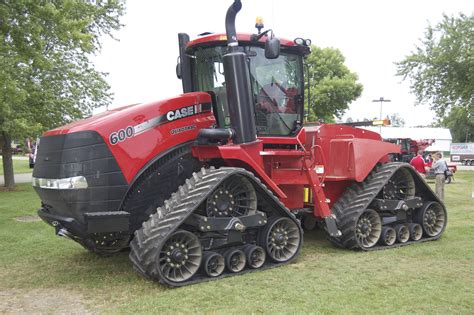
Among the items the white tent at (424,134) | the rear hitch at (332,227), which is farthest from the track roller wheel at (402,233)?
the white tent at (424,134)

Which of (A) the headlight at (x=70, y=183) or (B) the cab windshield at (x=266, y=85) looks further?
(B) the cab windshield at (x=266, y=85)

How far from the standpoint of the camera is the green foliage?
32.4 ft

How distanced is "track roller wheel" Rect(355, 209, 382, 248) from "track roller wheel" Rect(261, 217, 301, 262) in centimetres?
122

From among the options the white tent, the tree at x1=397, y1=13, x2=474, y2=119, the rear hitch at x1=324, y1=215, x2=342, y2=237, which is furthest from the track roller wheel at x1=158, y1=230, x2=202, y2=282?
Answer: the white tent

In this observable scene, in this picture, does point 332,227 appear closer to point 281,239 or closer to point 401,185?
point 281,239

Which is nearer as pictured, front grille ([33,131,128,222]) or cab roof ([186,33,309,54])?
front grille ([33,131,128,222])

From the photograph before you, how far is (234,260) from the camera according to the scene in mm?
5730

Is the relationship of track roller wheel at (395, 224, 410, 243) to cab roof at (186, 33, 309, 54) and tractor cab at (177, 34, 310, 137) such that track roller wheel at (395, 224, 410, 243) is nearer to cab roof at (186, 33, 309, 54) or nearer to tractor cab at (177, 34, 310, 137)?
tractor cab at (177, 34, 310, 137)

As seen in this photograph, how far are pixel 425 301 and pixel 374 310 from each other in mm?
A: 642

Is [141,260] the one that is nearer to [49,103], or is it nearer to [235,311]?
[235,311]

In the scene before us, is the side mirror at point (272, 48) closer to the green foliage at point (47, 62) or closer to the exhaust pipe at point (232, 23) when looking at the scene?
the exhaust pipe at point (232, 23)

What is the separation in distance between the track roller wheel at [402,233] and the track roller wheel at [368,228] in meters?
0.40

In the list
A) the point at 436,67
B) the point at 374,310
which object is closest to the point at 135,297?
the point at 374,310

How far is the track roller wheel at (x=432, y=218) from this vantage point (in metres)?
7.94
